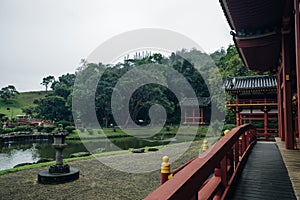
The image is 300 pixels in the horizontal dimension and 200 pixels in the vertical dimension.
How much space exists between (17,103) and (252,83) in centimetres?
5387

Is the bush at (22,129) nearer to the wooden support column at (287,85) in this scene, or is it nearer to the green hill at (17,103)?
the green hill at (17,103)

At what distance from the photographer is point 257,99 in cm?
1587

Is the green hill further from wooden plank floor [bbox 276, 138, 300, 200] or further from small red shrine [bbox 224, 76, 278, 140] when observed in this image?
wooden plank floor [bbox 276, 138, 300, 200]

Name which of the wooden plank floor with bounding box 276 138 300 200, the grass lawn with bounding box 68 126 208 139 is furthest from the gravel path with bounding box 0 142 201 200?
the grass lawn with bounding box 68 126 208 139

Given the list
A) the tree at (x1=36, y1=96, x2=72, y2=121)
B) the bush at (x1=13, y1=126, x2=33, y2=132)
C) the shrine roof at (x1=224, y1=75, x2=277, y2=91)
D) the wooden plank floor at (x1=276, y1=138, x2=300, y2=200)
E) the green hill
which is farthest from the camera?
the green hill

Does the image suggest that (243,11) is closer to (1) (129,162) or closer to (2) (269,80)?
(1) (129,162)

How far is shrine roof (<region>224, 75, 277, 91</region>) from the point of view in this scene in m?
15.3

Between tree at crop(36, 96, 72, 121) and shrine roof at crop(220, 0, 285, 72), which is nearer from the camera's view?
shrine roof at crop(220, 0, 285, 72)

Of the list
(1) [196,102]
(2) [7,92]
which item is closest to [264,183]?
(1) [196,102]

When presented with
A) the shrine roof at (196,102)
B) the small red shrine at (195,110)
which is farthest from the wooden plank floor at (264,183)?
the shrine roof at (196,102)

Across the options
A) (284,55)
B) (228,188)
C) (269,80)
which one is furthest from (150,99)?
(228,188)

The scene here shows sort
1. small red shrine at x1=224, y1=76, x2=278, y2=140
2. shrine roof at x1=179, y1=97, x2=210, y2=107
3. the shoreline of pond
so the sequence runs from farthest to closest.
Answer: shrine roof at x1=179, y1=97, x2=210, y2=107
the shoreline of pond
small red shrine at x1=224, y1=76, x2=278, y2=140

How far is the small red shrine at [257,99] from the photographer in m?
15.2

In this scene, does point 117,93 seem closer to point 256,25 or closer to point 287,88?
point 287,88
